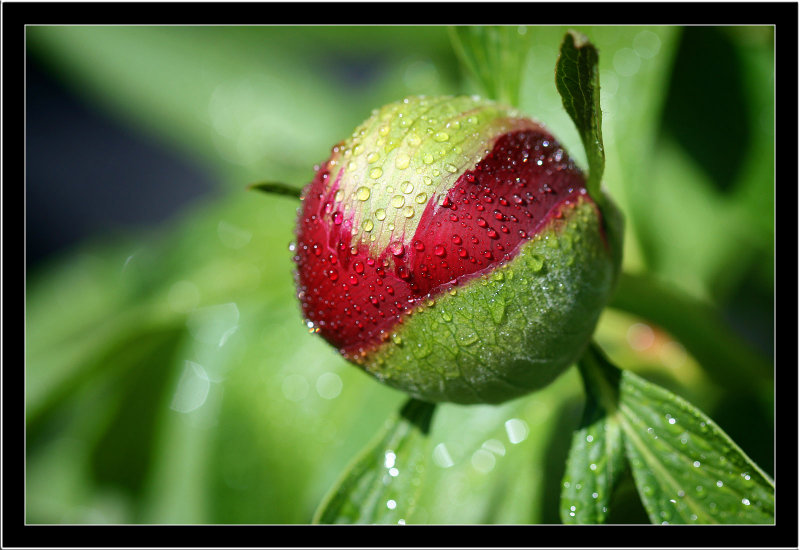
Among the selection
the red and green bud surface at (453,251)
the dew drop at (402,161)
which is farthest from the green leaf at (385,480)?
the dew drop at (402,161)

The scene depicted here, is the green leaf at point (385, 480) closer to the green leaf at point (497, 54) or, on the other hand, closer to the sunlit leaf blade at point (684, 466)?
the sunlit leaf blade at point (684, 466)

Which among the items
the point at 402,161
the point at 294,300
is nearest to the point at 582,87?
the point at 402,161

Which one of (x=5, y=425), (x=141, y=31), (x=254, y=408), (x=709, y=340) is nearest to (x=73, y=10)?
(x=5, y=425)

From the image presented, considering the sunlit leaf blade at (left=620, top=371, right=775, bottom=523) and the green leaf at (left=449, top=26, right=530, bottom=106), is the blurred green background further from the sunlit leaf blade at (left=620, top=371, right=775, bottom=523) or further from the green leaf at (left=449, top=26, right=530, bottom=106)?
the sunlit leaf blade at (left=620, top=371, right=775, bottom=523)

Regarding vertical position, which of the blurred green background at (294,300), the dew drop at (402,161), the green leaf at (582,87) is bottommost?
the blurred green background at (294,300)

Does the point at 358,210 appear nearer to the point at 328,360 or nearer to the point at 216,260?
the point at 328,360

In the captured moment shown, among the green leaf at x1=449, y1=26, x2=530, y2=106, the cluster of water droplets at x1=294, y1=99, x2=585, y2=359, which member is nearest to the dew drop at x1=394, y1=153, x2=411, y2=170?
the cluster of water droplets at x1=294, y1=99, x2=585, y2=359
